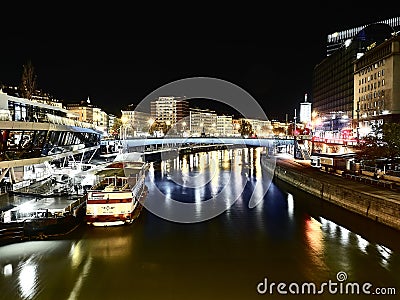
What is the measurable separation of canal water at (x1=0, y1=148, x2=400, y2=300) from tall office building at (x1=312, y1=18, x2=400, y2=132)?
2070 inches

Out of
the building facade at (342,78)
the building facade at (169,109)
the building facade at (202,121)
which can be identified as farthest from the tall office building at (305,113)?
the building facade at (169,109)

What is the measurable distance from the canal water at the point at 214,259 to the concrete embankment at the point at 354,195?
527 millimetres

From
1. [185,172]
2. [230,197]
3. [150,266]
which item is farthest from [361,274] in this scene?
[185,172]

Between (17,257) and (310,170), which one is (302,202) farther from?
(17,257)

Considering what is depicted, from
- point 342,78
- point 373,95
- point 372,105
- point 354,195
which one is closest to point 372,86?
point 373,95

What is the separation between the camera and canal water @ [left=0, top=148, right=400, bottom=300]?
36.2 ft

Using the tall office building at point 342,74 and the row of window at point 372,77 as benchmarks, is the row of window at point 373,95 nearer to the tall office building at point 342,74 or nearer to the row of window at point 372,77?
the row of window at point 372,77

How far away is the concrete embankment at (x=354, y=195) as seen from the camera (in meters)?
16.8

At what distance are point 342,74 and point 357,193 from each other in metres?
61.0

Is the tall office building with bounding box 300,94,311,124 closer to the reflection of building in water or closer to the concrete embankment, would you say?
the concrete embankment

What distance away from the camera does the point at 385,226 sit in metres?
16.9

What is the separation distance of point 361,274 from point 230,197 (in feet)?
47.8

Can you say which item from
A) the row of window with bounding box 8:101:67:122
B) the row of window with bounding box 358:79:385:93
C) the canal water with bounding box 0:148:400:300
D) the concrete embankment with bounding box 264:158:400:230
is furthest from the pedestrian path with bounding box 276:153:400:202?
the row of window with bounding box 358:79:385:93

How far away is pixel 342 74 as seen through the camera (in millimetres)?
75438
